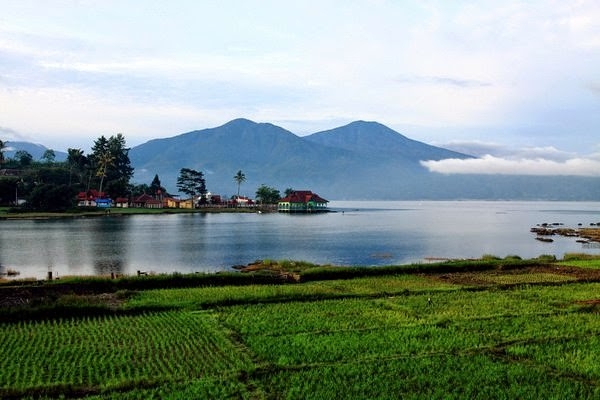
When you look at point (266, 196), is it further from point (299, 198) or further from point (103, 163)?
point (103, 163)

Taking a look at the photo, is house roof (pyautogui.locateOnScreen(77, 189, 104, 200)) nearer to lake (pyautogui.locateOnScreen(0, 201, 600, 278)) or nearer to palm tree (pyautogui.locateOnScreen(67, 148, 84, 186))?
palm tree (pyautogui.locateOnScreen(67, 148, 84, 186))

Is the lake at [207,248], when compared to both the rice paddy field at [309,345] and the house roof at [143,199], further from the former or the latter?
the house roof at [143,199]

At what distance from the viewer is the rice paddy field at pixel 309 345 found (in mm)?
11828

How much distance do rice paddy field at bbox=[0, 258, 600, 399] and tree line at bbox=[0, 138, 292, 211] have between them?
84395 mm

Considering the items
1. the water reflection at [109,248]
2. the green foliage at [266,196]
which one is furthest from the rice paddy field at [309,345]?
the green foliage at [266,196]

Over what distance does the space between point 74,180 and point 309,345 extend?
404ft

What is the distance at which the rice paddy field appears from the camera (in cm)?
1183

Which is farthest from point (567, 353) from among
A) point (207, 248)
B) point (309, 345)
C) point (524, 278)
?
point (207, 248)

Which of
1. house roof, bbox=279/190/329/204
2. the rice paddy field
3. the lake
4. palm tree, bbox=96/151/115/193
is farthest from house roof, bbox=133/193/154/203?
the rice paddy field

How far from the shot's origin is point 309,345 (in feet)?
49.3

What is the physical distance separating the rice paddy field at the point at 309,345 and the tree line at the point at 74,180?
277ft

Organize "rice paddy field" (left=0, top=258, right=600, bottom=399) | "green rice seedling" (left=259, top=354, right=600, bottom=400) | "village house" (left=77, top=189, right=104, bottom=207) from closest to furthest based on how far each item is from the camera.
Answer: "green rice seedling" (left=259, top=354, right=600, bottom=400)
"rice paddy field" (left=0, top=258, right=600, bottom=399)
"village house" (left=77, top=189, right=104, bottom=207)

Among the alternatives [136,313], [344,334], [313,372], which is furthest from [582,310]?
[136,313]

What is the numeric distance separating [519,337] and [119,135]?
411 feet
